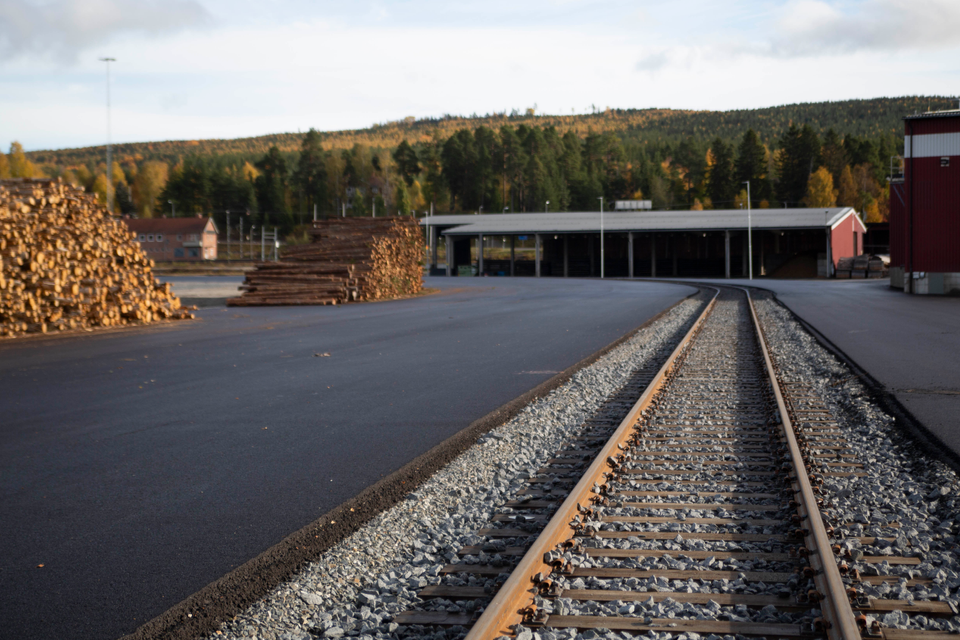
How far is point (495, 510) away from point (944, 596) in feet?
9.48

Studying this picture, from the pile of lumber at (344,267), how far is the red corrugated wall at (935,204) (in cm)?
2276

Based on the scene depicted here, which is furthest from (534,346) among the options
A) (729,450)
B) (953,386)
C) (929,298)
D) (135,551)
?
(929,298)

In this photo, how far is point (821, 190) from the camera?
126688mm

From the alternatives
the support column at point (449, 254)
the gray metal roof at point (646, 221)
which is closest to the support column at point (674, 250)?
the gray metal roof at point (646, 221)

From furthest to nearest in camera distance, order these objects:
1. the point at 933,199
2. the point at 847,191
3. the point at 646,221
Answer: the point at 847,191, the point at 646,221, the point at 933,199

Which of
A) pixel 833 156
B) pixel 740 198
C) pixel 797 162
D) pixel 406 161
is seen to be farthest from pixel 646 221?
pixel 406 161

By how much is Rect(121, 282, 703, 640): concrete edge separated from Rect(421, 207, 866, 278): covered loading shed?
60.1 metres

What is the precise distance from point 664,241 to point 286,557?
7833 cm

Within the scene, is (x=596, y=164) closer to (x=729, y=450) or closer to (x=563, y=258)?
(x=563, y=258)

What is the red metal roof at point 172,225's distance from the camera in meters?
127

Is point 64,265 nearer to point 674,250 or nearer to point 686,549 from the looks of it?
point 686,549

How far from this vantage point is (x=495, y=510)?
579 centimetres

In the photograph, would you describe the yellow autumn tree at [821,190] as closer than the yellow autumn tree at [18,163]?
Yes

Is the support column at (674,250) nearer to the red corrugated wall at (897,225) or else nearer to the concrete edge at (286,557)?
the red corrugated wall at (897,225)
